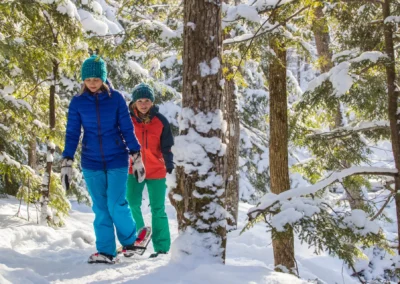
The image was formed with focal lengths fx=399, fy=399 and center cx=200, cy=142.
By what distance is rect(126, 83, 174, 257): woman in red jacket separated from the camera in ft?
15.9

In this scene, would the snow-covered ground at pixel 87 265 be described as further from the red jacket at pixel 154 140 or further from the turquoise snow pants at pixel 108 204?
the red jacket at pixel 154 140

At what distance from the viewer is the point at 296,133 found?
21.9 feet

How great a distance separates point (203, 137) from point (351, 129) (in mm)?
3717

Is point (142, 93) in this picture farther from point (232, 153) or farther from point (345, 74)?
point (232, 153)

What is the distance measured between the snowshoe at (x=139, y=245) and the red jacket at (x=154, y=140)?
26.4 inches

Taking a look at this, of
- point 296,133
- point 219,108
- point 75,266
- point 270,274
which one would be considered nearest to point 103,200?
point 75,266

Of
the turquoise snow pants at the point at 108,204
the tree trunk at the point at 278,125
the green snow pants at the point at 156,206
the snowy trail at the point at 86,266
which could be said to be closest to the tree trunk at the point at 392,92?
the tree trunk at the point at 278,125

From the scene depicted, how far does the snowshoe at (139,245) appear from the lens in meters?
4.40

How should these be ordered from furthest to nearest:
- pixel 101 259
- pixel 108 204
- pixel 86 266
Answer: pixel 108 204, pixel 101 259, pixel 86 266

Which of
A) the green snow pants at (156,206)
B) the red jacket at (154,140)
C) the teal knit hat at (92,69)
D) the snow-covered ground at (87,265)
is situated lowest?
the snow-covered ground at (87,265)

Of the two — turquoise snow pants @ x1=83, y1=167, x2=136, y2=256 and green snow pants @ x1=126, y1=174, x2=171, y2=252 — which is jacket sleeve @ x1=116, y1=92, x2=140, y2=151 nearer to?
turquoise snow pants @ x1=83, y1=167, x2=136, y2=256

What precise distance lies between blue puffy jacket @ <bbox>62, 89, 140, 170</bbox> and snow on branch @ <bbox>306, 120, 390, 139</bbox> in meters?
3.72

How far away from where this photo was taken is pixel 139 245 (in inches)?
178

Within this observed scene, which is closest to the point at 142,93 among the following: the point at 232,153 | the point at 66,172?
the point at 66,172
